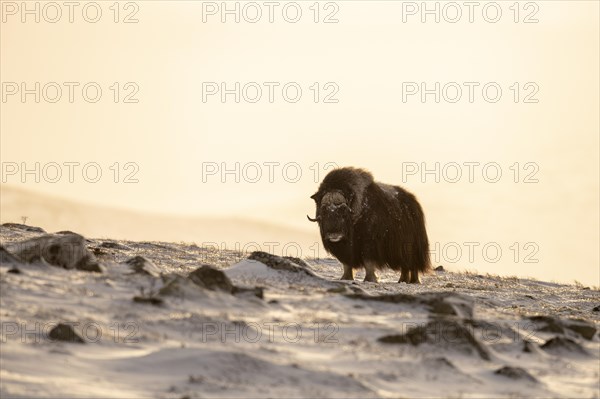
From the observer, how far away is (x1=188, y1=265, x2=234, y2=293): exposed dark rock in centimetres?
1320

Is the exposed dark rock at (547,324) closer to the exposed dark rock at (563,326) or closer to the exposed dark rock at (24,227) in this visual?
the exposed dark rock at (563,326)

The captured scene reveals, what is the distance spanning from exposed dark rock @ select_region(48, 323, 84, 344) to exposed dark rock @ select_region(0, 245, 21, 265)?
3.43m

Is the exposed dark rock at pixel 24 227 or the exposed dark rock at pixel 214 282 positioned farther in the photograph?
the exposed dark rock at pixel 24 227

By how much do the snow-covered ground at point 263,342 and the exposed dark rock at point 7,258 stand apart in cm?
18

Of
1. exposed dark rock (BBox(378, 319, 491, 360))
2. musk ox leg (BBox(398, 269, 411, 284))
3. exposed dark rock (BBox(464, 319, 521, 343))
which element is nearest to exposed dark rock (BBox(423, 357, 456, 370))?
exposed dark rock (BBox(378, 319, 491, 360))

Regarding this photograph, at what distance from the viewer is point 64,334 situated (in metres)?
10.2

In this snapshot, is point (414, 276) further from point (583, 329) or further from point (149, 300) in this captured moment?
point (149, 300)

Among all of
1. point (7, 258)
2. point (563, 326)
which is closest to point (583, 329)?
point (563, 326)

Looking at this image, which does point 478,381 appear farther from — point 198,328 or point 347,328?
point 198,328

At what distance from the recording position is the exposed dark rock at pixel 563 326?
14.2 m

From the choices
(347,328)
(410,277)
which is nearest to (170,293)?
(347,328)

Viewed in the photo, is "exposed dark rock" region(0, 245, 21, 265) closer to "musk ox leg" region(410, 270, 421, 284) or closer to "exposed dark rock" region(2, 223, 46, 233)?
"exposed dark rock" region(2, 223, 46, 233)

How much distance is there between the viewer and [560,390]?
1094 cm

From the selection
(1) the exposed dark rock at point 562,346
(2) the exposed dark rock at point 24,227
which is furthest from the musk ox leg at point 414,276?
(1) the exposed dark rock at point 562,346
